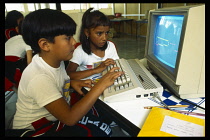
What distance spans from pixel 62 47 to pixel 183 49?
1.83ft

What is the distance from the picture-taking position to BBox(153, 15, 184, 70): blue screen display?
0.72 m

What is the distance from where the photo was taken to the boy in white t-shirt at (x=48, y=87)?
2.20 feet

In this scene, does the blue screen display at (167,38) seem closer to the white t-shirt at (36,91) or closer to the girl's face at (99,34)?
the girl's face at (99,34)

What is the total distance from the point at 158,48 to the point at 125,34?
6412mm

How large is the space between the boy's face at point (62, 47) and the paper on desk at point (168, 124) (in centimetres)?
51

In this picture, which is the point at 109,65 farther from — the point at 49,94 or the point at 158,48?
the point at 49,94

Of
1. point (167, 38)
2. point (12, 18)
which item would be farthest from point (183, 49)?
point (12, 18)

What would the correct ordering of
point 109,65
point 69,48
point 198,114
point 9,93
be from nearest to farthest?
point 198,114 → point 69,48 → point 109,65 → point 9,93

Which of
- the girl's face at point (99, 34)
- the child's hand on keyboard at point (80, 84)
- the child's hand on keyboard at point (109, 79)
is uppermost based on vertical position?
the girl's face at point (99, 34)

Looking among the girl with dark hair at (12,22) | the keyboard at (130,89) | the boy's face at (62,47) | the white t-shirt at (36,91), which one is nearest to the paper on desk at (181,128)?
the keyboard at (130,89)

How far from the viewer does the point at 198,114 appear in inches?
23.9

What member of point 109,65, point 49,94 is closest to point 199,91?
point 109,65

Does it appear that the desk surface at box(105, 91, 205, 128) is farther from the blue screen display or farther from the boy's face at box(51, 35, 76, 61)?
the boy's face at box(51, 35, 76, 61)

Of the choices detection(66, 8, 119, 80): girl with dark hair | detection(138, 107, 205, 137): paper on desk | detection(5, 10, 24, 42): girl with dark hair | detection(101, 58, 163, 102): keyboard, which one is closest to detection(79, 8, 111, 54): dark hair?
detection(66, 8, 119, 80): girl with dark hair
